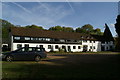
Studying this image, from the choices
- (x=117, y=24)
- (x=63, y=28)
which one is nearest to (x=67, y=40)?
(x=117, y=24)

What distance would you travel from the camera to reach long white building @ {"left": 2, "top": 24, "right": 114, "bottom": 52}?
37.2 metres

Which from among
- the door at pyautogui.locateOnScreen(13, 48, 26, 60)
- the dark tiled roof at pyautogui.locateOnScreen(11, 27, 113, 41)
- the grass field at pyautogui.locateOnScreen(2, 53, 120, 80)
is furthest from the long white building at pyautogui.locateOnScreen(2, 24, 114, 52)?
the grass field at pyautogui.locateOnScreen(2, 53, 120, 80)

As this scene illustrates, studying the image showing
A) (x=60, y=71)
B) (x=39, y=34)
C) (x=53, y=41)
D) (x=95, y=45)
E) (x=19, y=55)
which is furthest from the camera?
(x=95, y=45)

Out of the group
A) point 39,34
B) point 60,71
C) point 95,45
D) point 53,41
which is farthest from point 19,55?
point 95,45

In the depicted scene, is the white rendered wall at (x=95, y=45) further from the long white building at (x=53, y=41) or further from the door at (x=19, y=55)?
the door at (x=19, y=55)

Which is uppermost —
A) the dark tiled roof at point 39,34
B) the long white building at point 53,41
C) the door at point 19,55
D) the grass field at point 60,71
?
the dark tiled roof at point 39,34

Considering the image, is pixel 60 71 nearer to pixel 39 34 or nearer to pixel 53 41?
pixel 39 34

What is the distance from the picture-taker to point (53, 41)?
143 feet

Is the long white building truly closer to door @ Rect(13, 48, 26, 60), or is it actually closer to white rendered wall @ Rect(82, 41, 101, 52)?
white rendered wall @ Rect(82, 41, 101, 52)

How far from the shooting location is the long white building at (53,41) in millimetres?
37219

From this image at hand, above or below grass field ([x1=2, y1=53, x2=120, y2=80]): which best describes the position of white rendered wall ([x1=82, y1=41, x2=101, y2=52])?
above

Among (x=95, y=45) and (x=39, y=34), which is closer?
(x=39, y=34)

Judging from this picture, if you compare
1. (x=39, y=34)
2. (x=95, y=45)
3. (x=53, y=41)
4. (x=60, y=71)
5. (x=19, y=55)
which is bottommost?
(x=60, y=71)

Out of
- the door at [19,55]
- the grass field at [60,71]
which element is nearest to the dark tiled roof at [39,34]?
the door at [19,55]
